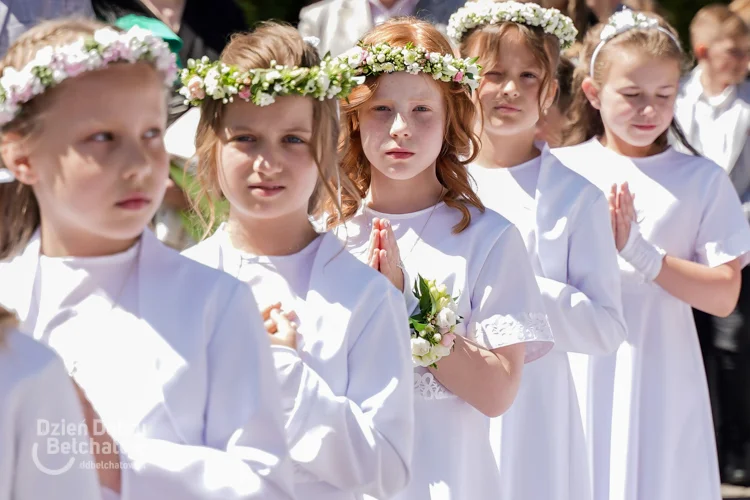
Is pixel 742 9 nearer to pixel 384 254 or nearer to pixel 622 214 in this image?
pixel 622 214

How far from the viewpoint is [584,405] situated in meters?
5.34

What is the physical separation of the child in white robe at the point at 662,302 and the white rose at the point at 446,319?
1678mm

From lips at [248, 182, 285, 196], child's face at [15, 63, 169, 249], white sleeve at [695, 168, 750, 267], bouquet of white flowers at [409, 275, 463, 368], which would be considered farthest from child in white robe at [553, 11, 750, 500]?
child's face at [15, 63, 169, 249]

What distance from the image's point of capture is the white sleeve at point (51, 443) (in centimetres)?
208

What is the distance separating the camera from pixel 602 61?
556cm

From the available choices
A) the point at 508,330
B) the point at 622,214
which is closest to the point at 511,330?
the point at 508,330

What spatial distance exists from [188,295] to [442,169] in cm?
164

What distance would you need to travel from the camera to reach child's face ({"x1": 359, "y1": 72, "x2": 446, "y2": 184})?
3.99 metres

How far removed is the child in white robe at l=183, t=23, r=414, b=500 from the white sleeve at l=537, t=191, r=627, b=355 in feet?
4.32

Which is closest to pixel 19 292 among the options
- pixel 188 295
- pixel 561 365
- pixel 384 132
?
pixel 188 295

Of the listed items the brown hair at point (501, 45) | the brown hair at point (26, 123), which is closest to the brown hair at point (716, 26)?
the brown hair at point (501, 45)

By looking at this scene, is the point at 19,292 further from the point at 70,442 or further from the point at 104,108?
the point at 70,442

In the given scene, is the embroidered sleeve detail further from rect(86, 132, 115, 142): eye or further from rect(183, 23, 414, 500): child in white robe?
rect(86, 132, 115, 142): eye

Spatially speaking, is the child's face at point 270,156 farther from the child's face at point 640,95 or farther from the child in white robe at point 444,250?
the child's face at point 640,95
